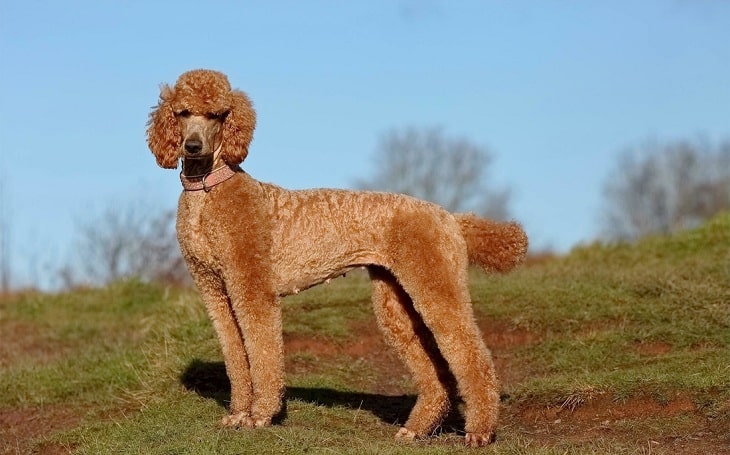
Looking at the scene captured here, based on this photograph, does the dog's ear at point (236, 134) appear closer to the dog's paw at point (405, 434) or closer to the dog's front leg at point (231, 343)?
the dog's front leg at point (231, 343)

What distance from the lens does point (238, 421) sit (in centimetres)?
680

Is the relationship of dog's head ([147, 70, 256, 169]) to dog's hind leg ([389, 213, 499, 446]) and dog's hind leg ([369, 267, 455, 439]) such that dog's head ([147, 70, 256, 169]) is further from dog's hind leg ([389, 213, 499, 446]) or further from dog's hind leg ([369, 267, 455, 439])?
dog's hind leg ([369, 267, 455, 439])

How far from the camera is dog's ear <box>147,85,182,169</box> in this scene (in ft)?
22.0

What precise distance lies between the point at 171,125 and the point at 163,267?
1462 cm

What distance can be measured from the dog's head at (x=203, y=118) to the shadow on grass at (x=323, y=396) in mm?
1936

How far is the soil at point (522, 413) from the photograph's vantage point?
6688 millimetres

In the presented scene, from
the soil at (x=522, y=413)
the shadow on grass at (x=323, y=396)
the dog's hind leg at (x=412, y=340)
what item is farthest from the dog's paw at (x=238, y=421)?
the soil at (x=522, y=413)

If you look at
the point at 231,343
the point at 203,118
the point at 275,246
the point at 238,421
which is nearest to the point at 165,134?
the point at 203,118

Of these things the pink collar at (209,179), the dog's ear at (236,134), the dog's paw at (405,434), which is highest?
the dog's ear at (236,134)

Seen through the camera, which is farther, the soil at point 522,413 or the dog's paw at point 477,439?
the soil at point 522,413

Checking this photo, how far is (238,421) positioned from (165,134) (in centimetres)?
184

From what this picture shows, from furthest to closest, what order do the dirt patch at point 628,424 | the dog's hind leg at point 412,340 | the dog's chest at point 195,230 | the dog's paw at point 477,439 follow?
the dog's hind leg at point 412,340, the dog's chest at point 195,230, the dirt patch at point 628,424, the dog's paw at point 477,439

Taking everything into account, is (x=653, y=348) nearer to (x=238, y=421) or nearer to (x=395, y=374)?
(x=395, y=374)

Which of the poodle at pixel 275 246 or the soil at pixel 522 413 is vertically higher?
the poodle at pixel 275 246
